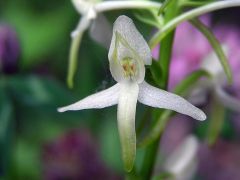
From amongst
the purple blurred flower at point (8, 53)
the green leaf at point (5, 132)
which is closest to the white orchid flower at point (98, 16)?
the green leaf at point (5, 132)

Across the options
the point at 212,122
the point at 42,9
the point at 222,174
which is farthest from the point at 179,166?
the point at 42,9

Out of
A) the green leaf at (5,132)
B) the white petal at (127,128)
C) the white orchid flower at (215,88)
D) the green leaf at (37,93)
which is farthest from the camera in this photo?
the green leaf at (37,93)

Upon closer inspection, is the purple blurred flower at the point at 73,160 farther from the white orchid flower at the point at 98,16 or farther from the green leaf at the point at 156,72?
the green leaf at the point at 156,72

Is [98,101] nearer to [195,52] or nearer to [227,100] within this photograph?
[227,100]

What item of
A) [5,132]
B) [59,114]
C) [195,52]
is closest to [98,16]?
[5,132]

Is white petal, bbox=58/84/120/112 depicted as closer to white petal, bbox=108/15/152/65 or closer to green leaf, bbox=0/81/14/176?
white petal, bbox=108/15/152/65

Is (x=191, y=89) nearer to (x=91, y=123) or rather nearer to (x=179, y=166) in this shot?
(x=179, y=166)
